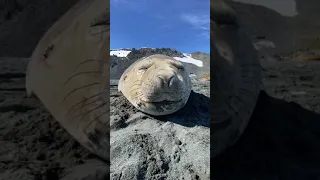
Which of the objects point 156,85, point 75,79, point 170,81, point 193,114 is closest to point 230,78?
point 75,79

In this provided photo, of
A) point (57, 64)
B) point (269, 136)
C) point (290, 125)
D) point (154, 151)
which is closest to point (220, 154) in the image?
point (269, 136)

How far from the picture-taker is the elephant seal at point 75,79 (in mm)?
1706

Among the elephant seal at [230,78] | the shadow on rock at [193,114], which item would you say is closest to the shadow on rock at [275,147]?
the elephant seal at [230,78]

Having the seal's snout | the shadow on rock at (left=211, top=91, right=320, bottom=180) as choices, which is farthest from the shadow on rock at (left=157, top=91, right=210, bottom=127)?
the shadow on rock at (left=211, top=91, right=320, bottom=180)

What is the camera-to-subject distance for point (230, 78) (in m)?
1.75

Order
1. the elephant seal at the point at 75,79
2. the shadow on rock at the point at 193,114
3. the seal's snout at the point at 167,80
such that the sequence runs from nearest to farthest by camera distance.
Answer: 1. the elephant seal at the point at 75,79
2. the seal's snout at the point at 167,80
3. the shadow on rock at the point at 193,114

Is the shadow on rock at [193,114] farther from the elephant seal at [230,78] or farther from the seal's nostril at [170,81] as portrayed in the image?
the elephant seal at [230,78]

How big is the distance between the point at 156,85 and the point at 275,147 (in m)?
2.18

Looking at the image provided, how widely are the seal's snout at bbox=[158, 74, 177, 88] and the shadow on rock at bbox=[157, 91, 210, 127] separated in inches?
24.7

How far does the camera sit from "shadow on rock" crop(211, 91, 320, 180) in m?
1.74

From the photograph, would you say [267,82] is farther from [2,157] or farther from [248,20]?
[2,157]

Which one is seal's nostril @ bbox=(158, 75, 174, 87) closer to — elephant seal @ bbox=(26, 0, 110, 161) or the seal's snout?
the seal's snout

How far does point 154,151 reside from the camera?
355cm

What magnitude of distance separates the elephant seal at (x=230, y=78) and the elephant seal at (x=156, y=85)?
206 centimetres
